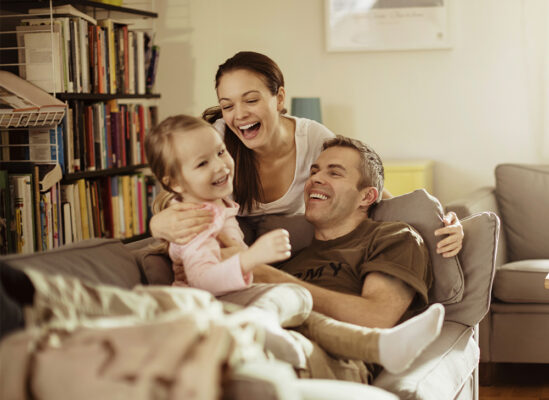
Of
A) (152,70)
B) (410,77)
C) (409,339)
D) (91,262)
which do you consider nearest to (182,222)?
(91,262)

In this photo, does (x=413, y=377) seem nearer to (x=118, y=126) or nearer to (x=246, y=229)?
(x=246, y=229)

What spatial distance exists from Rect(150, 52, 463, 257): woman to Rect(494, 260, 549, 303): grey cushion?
0.82 m

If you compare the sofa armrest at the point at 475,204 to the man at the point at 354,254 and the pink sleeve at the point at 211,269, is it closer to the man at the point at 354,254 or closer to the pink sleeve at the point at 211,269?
the man at the point at 354,254

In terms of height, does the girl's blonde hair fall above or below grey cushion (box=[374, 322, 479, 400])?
above

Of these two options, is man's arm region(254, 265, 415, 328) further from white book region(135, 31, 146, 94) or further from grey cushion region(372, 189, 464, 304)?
white book region(135, 31, 146, 94)

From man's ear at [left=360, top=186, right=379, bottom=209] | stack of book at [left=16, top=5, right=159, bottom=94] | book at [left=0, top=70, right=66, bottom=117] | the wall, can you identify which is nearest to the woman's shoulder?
man's ear at [left=360, top=186, right=379, bottom=209]

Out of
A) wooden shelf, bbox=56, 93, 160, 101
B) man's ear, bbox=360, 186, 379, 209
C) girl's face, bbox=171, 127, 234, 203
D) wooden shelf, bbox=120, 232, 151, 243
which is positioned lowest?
wooden shelf, bbox=120, 232, 151, 243

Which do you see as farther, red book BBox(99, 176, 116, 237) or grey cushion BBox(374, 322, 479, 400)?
red book BBox(99, 176, 116, 237)

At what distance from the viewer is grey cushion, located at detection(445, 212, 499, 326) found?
204 cm

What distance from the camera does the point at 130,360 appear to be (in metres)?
0.98

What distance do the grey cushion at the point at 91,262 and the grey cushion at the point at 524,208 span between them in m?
2.25

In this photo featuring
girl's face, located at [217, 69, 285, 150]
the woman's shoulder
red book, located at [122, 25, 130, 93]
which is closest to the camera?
girl's face, located at [217, 69, 285, 150]

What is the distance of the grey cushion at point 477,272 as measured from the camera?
6.69 ft

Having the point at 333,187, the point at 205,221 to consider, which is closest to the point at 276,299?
the point at 205,221
